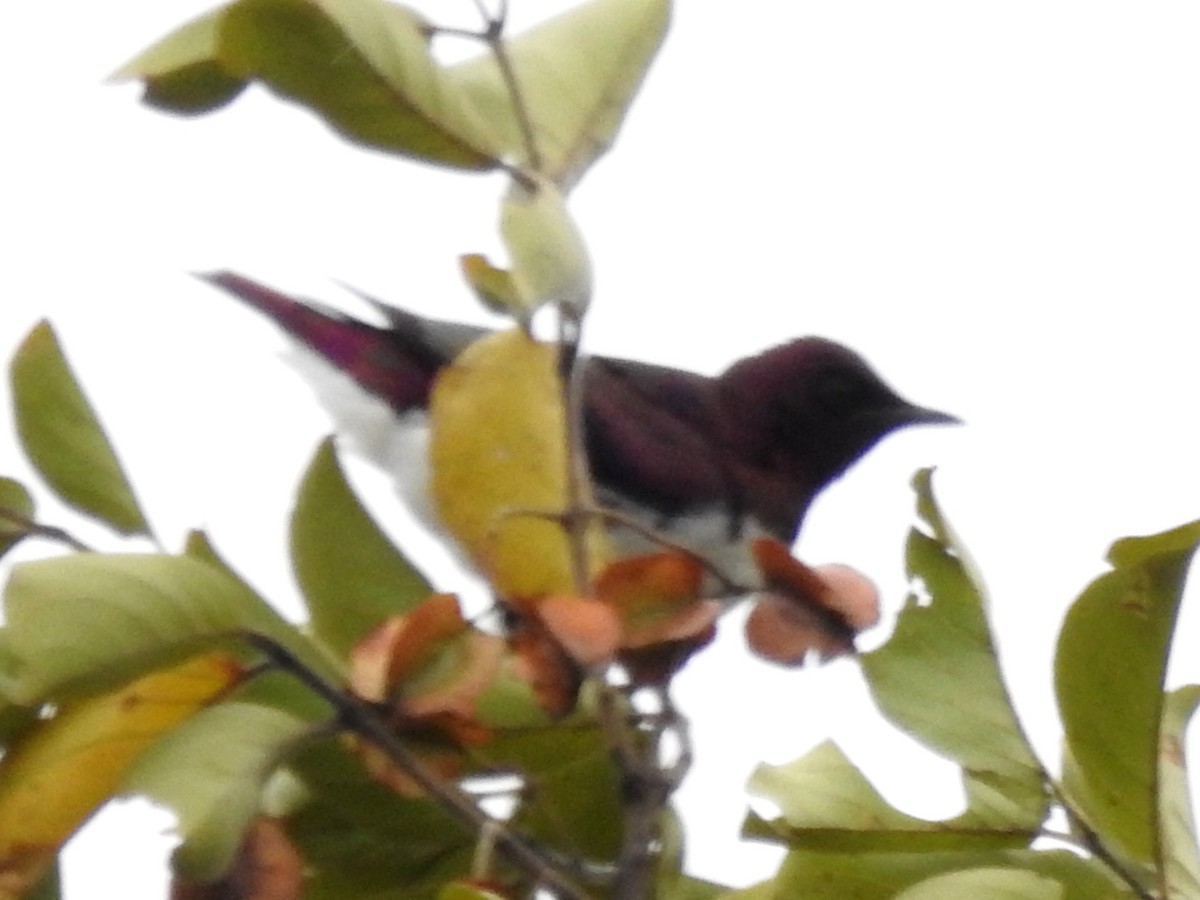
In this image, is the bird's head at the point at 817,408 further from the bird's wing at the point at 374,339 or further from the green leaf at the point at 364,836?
the green leaf at the point at 364,836

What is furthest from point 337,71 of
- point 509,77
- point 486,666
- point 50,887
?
point 50,887

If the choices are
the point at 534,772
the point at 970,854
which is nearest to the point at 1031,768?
the point at 970,854

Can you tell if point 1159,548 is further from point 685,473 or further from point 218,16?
point 685,473

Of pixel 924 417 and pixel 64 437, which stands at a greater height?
pixel 64 437

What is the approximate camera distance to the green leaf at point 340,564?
1193 mm

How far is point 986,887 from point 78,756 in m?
0.44

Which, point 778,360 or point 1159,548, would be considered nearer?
point 1159,548

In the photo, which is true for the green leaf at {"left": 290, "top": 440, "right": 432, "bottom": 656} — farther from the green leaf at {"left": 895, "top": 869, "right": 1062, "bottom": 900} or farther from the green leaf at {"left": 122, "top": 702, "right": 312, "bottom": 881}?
the green leaf at {"left": 895, "top": 869, "right": 1062, "bottom": 900}

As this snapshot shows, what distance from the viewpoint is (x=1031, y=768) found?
107 centimetres

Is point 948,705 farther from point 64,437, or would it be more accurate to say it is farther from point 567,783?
point 64,437

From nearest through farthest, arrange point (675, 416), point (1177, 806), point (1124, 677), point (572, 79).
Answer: point (1124, 677) < point (1177, 806) < point (572, 79) < point (675, 416)

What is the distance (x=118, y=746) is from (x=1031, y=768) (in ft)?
1.54

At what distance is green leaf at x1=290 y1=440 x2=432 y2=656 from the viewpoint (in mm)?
1193

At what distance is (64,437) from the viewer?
1.09 m
